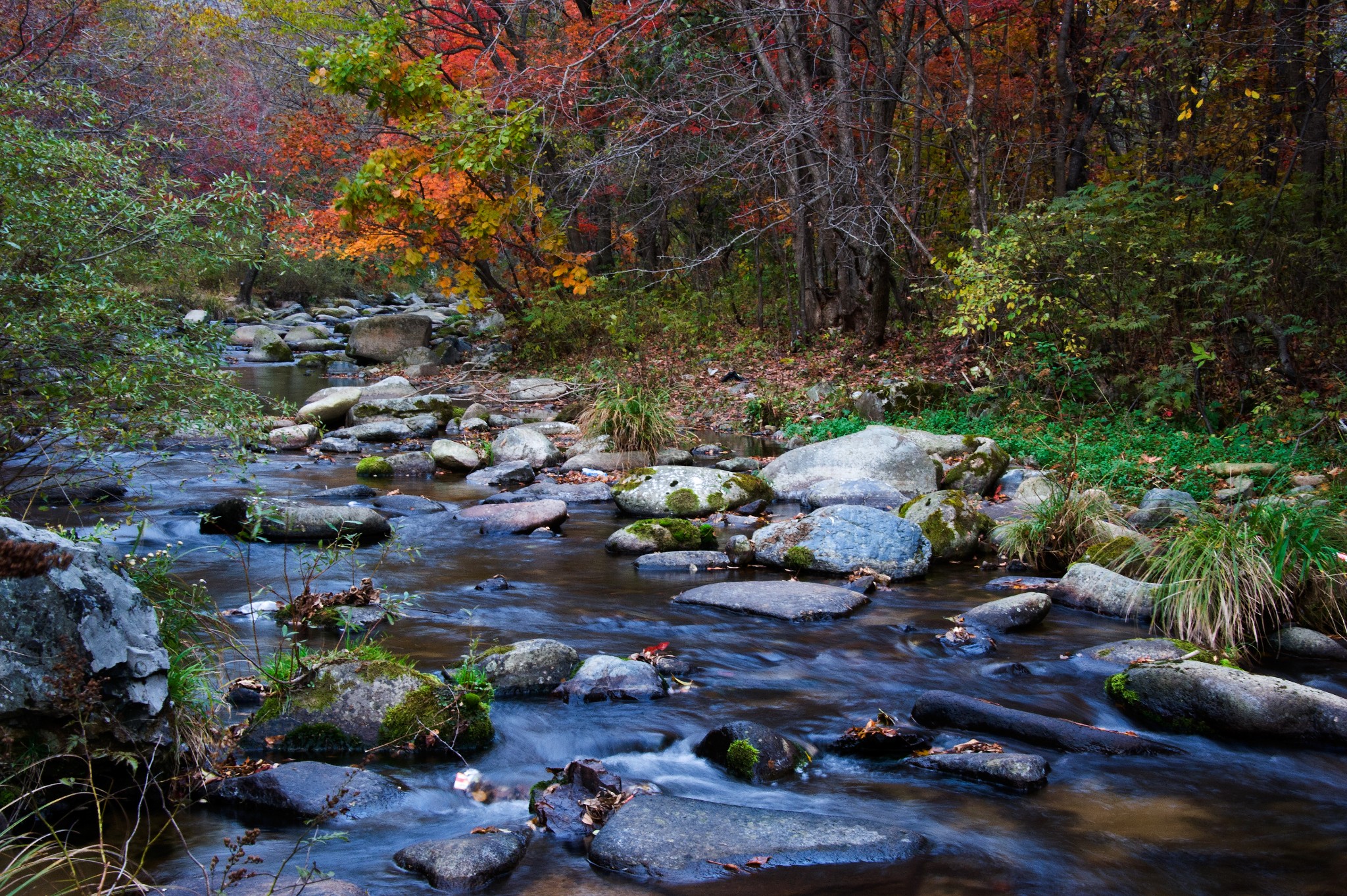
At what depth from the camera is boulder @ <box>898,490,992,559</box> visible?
7922 mm

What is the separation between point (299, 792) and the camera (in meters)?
3.70

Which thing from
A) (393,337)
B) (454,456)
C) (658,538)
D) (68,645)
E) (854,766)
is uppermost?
(393,337)

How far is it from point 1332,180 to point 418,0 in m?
16.0

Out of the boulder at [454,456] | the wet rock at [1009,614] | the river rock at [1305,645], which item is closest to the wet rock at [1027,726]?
the wet rock at [1009,614]

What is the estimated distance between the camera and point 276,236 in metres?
5.77

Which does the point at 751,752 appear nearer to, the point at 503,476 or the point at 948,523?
the point at 948,523

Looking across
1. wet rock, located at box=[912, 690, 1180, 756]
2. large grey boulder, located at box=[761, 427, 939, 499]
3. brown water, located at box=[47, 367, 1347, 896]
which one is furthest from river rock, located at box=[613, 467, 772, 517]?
wet rock, located at box=[912, 690, 1180, 756]

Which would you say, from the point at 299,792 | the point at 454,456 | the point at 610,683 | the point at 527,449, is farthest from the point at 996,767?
the point at 527,449

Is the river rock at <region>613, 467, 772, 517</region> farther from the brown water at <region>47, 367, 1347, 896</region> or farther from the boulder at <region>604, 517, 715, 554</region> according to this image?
the brown water at <region>47, 367, 1347, 896</region>

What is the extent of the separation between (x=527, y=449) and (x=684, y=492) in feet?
11.9

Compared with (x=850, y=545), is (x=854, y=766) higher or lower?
lower

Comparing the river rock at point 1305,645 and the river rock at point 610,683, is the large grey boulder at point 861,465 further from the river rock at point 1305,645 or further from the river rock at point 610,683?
the river rock at point 610,683

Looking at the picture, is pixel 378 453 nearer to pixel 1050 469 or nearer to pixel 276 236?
pixel 276 236

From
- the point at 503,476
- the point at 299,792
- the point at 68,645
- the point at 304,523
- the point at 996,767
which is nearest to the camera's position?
the point at 68,645
